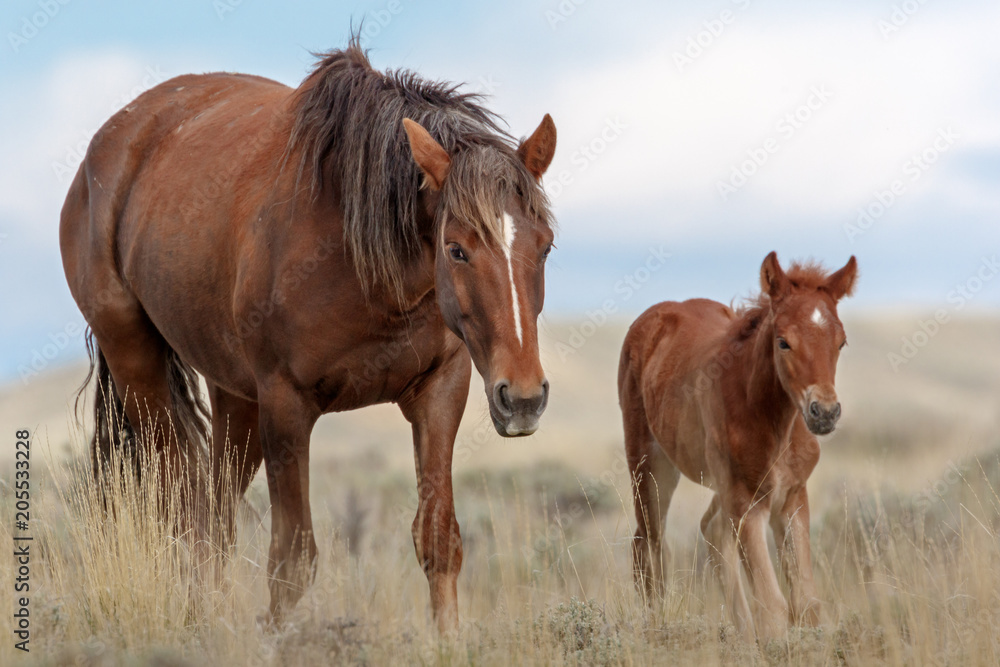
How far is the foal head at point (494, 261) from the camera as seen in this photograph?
3385 millimetres

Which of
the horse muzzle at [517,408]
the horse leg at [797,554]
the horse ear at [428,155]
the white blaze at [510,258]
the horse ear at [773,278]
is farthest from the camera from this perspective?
the horse ear at [773,278]

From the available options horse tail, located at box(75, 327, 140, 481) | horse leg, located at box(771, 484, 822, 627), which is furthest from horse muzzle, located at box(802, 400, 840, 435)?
horse tail, located at box(75, 327, 140, 481)

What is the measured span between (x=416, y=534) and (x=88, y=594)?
1544mm

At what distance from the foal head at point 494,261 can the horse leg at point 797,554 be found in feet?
8.16

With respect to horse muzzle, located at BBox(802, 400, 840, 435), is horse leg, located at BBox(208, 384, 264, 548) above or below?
above

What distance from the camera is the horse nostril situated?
335 cm

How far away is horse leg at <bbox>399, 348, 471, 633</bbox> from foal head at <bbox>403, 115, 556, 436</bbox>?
68 centimetres

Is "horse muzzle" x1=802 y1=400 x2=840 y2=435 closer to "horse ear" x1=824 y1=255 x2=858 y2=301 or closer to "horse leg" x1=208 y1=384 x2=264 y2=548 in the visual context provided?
"horse ear" x1=824 y1=255 x2=858 y2=301

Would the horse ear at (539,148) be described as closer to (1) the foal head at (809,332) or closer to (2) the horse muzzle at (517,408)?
(2) the horse muzzle at (517,408)

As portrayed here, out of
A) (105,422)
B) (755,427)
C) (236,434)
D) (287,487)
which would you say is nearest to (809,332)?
(755,427)

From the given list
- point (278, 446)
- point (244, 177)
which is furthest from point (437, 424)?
point (244, 177)

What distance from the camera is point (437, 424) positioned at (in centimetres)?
431

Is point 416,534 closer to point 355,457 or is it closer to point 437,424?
point 437,424

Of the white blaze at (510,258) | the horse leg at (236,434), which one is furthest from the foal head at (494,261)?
the horse leg at (236,434)
